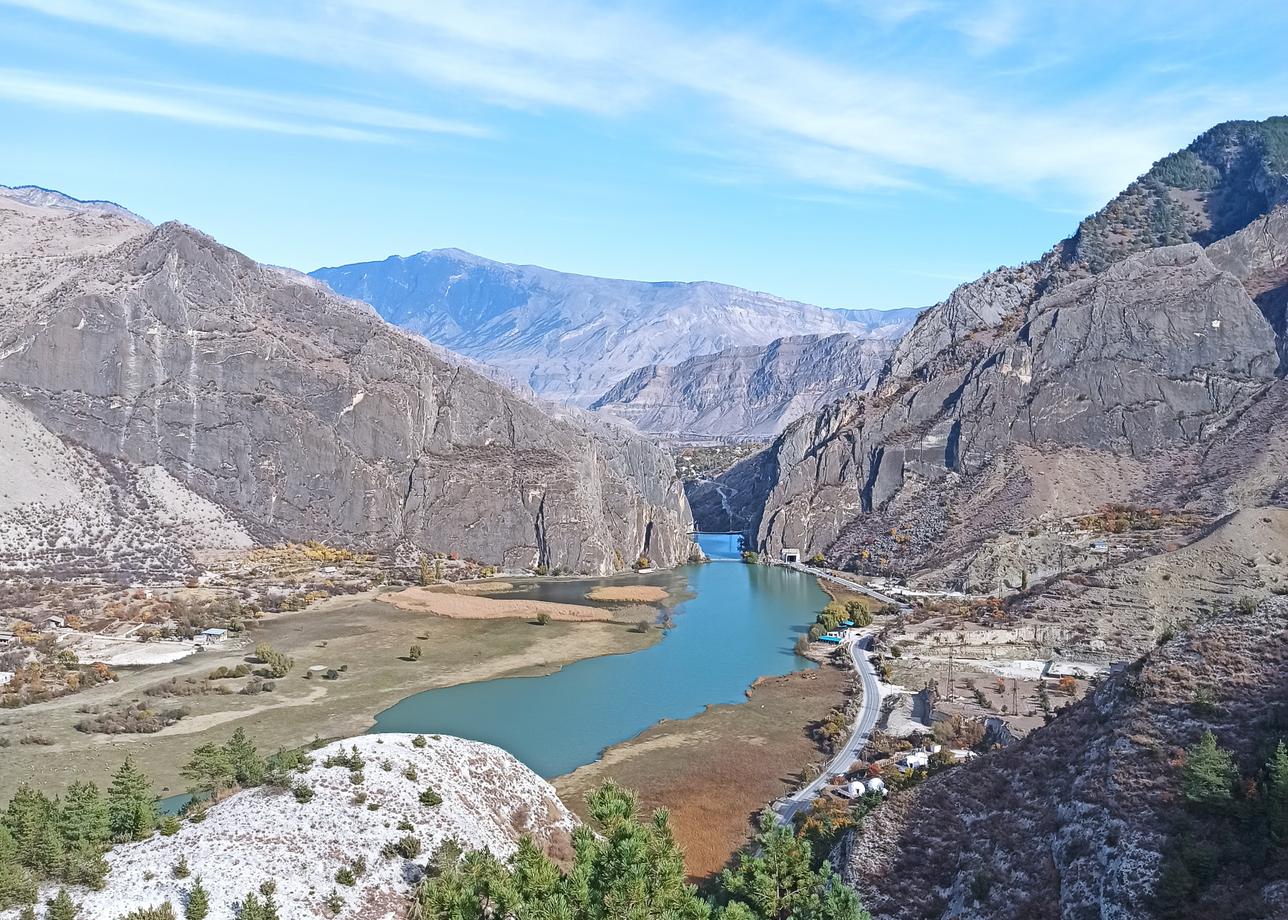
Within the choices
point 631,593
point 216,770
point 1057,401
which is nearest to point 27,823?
point 216,770

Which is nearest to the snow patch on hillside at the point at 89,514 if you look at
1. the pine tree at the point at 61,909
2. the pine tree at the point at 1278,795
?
the pine tree at the point at 61,909

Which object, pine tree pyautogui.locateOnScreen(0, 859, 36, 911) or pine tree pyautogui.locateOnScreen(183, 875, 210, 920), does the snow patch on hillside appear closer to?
pine tree pyautogui.locateOnScreen(0, 859, 36, 911)

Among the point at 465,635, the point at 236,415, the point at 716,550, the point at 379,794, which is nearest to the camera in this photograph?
the point at 379,794

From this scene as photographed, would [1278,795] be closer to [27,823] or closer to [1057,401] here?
[27,823]

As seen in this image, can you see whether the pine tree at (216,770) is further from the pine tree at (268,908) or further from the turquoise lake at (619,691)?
the turquoise lake at (619,691)

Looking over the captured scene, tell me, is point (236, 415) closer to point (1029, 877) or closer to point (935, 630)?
point (935, 630)

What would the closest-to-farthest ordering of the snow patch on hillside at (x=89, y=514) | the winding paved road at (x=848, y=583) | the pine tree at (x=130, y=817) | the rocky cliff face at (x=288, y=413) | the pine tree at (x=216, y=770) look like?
the pine tree at (x=130, y=817) < the pine tree at (x=216, y=770) < the snow patch on hillside at (x=89, y=514) < the winding paved road at (x=848, y=583) < the rocky cliff face at (x=288, y=413)

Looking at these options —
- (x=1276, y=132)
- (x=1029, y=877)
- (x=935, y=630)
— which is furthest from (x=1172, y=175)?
(x=1029, y=877)
